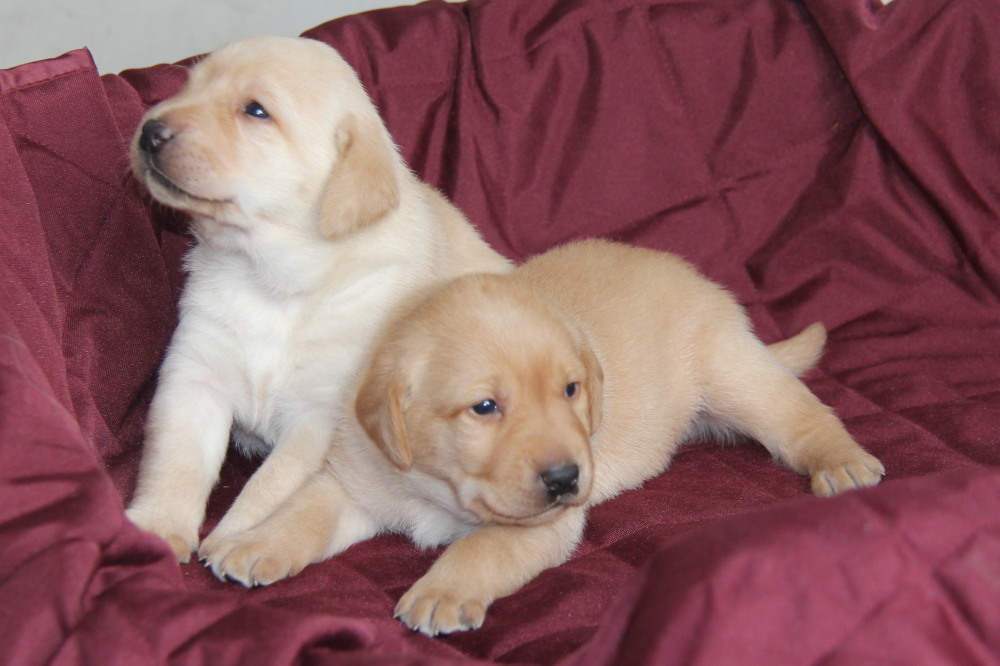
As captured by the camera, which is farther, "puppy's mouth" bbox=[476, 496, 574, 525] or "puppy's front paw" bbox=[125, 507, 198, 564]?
"puppy's front paw" bbox=[125, 507, 198, 564]

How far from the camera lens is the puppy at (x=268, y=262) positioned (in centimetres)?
285

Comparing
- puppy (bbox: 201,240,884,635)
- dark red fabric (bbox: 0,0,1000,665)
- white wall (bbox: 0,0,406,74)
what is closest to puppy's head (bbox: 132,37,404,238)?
puppy (bbox: 201,240,884,635)

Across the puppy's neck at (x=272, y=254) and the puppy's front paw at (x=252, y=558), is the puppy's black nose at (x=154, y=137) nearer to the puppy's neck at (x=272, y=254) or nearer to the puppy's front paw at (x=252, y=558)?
the puppy's neck at (x=272, y=254)

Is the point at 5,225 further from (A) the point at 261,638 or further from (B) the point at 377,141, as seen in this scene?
(A) the point at 261,638

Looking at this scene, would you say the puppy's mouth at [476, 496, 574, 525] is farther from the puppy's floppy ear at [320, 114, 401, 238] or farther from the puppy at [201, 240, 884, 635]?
the puppy's floppy ear at [320, 114, 401, 238]

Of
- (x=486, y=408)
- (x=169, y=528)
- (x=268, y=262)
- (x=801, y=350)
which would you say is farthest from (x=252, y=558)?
(x=801, y=350)

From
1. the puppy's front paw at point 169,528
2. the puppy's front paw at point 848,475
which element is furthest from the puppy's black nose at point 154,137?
the puppy's front paw at point 848,475

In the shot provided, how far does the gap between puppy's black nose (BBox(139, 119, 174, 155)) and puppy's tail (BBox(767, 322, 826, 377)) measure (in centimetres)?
206

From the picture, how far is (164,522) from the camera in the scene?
2.78 meters

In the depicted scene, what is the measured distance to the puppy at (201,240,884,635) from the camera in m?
2.53

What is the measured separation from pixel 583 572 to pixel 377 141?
1.33 meters

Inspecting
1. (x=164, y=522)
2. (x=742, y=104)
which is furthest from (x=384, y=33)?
(x=164, y=522)

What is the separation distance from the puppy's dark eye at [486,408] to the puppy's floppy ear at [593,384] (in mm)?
301

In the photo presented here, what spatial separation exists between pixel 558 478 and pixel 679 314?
1.15m
